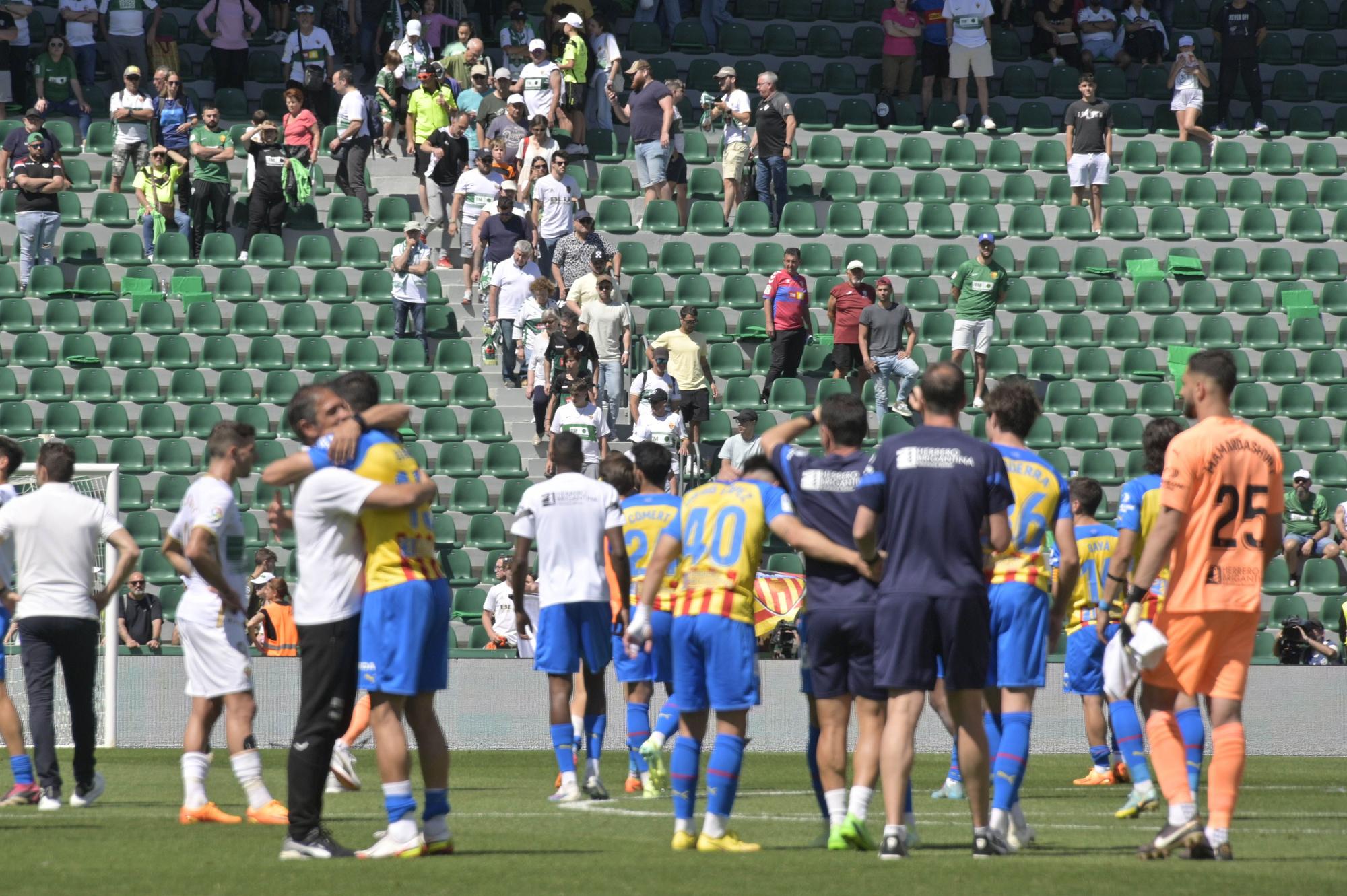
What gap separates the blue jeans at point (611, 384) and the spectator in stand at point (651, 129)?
413cm

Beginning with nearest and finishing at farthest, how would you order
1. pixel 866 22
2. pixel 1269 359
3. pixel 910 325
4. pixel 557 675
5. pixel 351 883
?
1. pixel 351 883
2. pixel 557 675
3. pixel 910 325
4. pixel 1269 359
5. pixel 866 22

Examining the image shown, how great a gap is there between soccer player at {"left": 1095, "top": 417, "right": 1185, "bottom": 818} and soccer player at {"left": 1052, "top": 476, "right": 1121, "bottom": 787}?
0.83 meters

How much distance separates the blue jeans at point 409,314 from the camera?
22.2 metres

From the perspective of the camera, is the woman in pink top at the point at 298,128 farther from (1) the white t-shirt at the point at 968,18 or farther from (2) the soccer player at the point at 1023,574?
(2) the soccer player at the point at 1023,574

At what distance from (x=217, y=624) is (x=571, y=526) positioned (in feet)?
7.10

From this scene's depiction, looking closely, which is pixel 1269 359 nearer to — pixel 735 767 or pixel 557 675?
pixel 557 675

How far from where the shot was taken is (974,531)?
7637 mm

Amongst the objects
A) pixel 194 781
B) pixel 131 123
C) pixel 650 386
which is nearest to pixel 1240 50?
pixel 650 386

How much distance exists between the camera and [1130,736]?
9766 millimetres

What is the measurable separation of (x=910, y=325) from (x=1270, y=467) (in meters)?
13.8

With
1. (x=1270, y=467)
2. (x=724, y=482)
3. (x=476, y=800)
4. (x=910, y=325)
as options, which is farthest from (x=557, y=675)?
(x=910, y=325)

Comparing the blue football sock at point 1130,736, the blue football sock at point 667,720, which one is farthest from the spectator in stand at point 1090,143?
the blue football sock at point 1130,736

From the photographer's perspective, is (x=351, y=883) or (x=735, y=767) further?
(x=735, y=767)

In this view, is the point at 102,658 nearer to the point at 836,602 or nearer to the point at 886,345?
the point at 886,345
